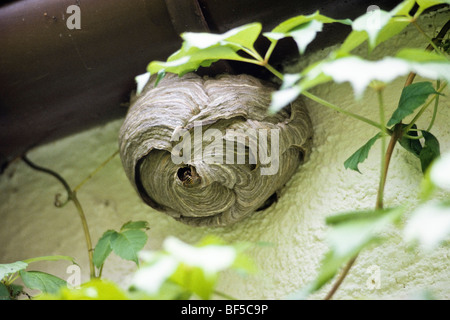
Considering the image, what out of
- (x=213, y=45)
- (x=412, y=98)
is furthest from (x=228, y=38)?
(x=412, y=98)

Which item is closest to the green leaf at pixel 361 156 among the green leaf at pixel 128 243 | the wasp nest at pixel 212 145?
the wasp nest at pixel 212 145

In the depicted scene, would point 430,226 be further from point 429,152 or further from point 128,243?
point 128,243

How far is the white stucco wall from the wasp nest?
0.07m

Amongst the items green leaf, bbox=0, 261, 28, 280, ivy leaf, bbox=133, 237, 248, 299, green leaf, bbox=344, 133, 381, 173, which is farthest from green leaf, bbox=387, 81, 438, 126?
green leaf, bbox=0, 261, 28, 280

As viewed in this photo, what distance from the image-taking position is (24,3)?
113 centimetres

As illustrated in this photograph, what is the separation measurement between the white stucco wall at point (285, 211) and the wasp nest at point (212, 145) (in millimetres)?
66

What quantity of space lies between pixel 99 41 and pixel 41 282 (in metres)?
0.55

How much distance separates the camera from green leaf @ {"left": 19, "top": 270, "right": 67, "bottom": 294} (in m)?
0.87

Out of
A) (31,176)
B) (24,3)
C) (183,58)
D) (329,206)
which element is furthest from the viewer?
(31,176)

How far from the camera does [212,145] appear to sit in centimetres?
98
